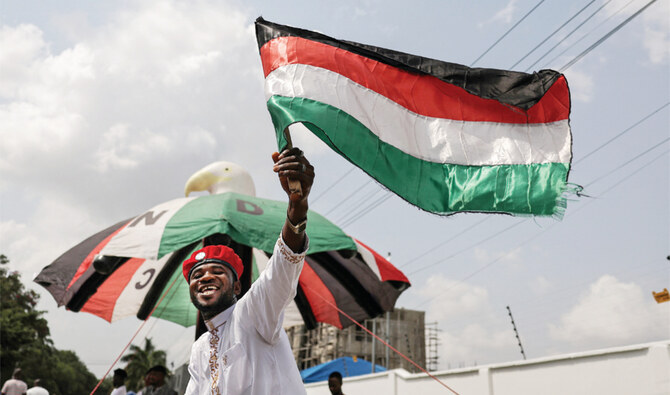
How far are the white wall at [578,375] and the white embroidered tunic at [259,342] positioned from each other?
4703 millimetres

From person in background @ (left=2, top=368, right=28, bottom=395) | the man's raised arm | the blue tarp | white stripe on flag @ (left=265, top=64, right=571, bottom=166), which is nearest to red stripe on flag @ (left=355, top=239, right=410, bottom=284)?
white stripe on flag @ (left=265, top=64, right=571, bottom=166)

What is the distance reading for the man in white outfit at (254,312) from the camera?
2.22 meters

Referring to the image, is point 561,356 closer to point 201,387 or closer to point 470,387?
point 470,387

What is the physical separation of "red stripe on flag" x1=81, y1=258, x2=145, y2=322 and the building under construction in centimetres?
3698

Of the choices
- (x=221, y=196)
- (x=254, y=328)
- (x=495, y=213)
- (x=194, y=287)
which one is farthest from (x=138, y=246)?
(x=495, y=213)

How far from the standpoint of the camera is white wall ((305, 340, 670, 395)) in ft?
18.1

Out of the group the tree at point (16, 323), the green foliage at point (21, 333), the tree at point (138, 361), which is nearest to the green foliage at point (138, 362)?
the tree at point (138, 361)

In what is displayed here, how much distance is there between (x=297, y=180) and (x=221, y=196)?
4.19 meters

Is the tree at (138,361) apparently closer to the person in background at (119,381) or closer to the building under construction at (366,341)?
the building under construction at (366,341)

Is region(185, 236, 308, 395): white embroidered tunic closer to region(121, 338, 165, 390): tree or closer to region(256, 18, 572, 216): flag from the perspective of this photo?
region(256, 18, 572, 216): flag

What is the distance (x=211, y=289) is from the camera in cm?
265

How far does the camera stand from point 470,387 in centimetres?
776

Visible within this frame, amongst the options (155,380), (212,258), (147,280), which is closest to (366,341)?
(147,280)

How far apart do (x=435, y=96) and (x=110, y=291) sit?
6222 mm
